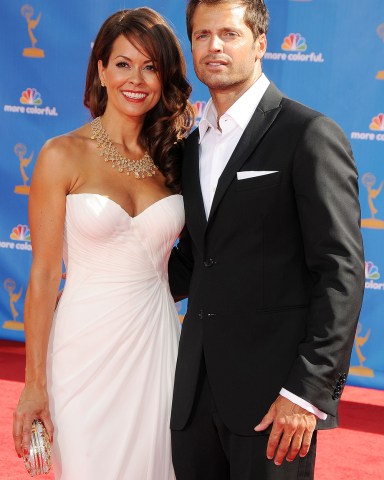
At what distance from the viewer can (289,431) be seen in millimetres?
1953

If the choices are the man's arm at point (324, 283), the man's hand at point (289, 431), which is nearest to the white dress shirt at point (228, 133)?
the man's arm at point (324, 283)

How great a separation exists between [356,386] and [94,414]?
290 cm

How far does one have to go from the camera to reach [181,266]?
2.57m

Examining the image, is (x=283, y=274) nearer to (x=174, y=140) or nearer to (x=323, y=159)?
(x=323, y=159)

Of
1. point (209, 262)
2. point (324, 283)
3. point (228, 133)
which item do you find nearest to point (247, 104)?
point (228, 133)

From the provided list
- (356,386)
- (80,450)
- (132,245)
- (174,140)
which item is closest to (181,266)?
(132,245)

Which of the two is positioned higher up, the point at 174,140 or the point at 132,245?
the point at 174,140

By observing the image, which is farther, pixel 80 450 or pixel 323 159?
pixel 80 450

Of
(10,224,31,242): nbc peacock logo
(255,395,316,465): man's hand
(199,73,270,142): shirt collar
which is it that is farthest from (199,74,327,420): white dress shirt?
(10,224,31,242): nbc peacock logo

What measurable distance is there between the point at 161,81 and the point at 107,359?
916 mm

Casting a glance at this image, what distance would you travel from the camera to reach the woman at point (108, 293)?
2324 millimetres

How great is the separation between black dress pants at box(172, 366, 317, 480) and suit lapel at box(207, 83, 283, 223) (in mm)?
522

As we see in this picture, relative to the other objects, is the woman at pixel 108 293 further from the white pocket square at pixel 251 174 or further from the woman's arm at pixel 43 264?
the white pocket square at pixel 251 174

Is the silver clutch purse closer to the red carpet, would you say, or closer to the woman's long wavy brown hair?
the woman's long wavy brown hair
